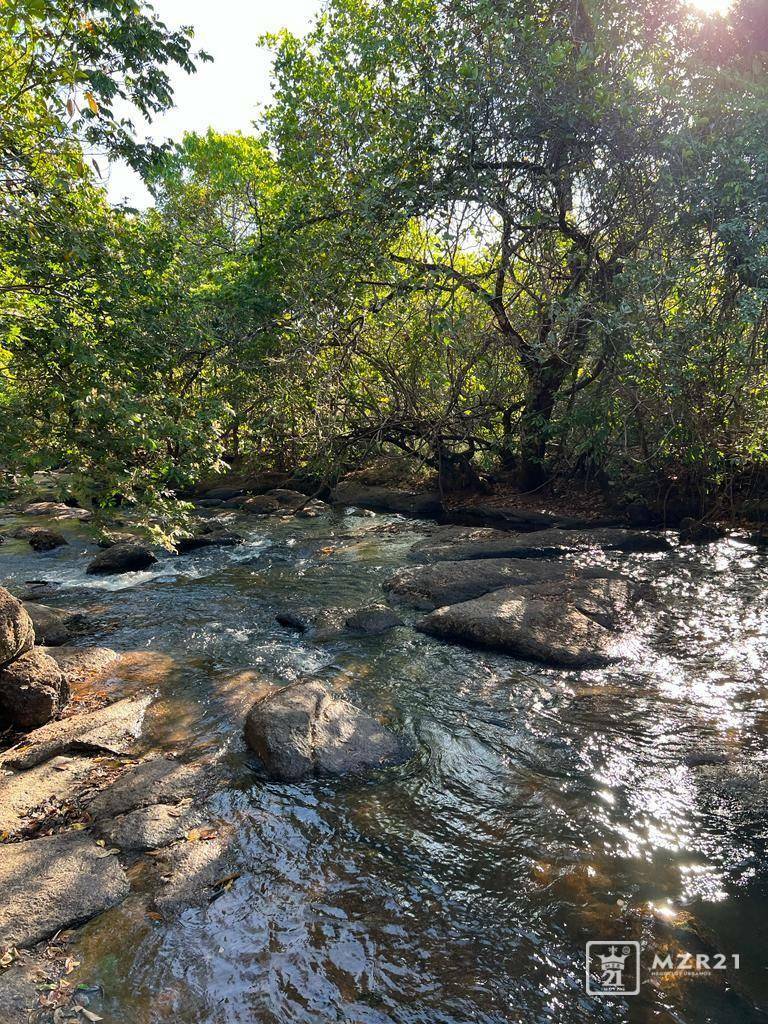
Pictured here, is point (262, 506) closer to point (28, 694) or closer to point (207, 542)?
point (207, 542)

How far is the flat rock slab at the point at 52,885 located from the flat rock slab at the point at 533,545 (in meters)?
7.23

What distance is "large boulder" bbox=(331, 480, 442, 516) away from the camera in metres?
15.7

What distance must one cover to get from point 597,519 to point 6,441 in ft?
35.7

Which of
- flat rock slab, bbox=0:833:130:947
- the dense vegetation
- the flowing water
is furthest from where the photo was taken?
the dense vegetation

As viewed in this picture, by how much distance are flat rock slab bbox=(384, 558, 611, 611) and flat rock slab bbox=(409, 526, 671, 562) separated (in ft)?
3.75

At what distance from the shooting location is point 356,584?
9.34 m

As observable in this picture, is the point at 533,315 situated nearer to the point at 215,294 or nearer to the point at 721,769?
the point at 215,294

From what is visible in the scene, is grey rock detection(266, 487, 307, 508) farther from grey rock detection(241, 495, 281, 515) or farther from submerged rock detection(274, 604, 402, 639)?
submerged rock detection(274, 604, 402, 639)

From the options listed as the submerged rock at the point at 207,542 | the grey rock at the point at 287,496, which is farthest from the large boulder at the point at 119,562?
the grey rock at the point at 287,496

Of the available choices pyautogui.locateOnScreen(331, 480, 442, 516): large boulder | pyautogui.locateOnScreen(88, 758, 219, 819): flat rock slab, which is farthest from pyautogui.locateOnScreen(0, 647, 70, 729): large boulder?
pyautogui.locateOnScreen(331, 480, 442, 516): large boulder

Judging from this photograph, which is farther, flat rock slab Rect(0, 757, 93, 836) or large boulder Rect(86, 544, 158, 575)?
large boulder Rect(86, 544, 158, 575)

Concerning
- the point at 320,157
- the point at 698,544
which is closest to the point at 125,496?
the point at 320,157

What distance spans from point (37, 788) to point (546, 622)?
493 centimetres

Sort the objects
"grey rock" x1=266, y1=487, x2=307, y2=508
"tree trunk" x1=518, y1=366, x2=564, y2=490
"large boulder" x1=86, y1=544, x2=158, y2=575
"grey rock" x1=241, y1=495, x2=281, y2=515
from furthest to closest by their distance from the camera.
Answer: "grey rock" x1=266, y1=487, x2=307, y2=508, "grey rock" x1=241, y1=495, x2=281, y2=515, "tree trunk" x1=518, y1=366, x2=564, y2=490, "large boulder" x1=86, y1=544, x2=158, y2=575
